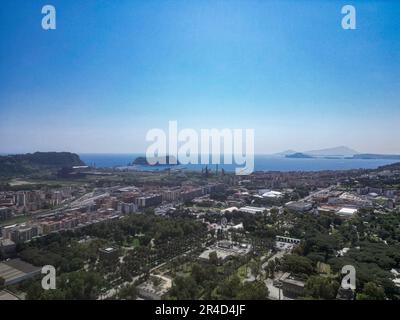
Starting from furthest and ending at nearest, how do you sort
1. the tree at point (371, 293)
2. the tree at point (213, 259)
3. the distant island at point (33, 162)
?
1. the distant island at point (33, 162)
2. the tree at point (213, 259)
3. the tree at point (371, 293)


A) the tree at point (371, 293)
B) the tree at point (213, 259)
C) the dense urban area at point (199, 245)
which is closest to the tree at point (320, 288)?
the dense urban area at point (199, 245)

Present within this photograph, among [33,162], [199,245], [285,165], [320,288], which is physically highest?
[33,162]

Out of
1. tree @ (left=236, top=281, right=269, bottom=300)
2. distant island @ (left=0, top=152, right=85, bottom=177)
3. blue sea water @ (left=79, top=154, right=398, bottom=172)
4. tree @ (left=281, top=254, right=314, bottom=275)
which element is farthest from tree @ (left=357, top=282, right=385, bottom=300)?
blue sea water @ (left=79, top=154, right=398, bottom=172)

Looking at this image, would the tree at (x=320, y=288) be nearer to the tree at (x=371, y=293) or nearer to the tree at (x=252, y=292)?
the tree at (x=371, y=293)

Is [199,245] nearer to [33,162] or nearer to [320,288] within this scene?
[320,288]

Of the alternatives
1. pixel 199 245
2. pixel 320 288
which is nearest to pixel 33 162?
pixel 199 245

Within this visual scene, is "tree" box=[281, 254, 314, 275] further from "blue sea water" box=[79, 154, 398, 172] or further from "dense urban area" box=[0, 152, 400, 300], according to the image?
"blue sea water" box=[79, 154, 398, 172]
